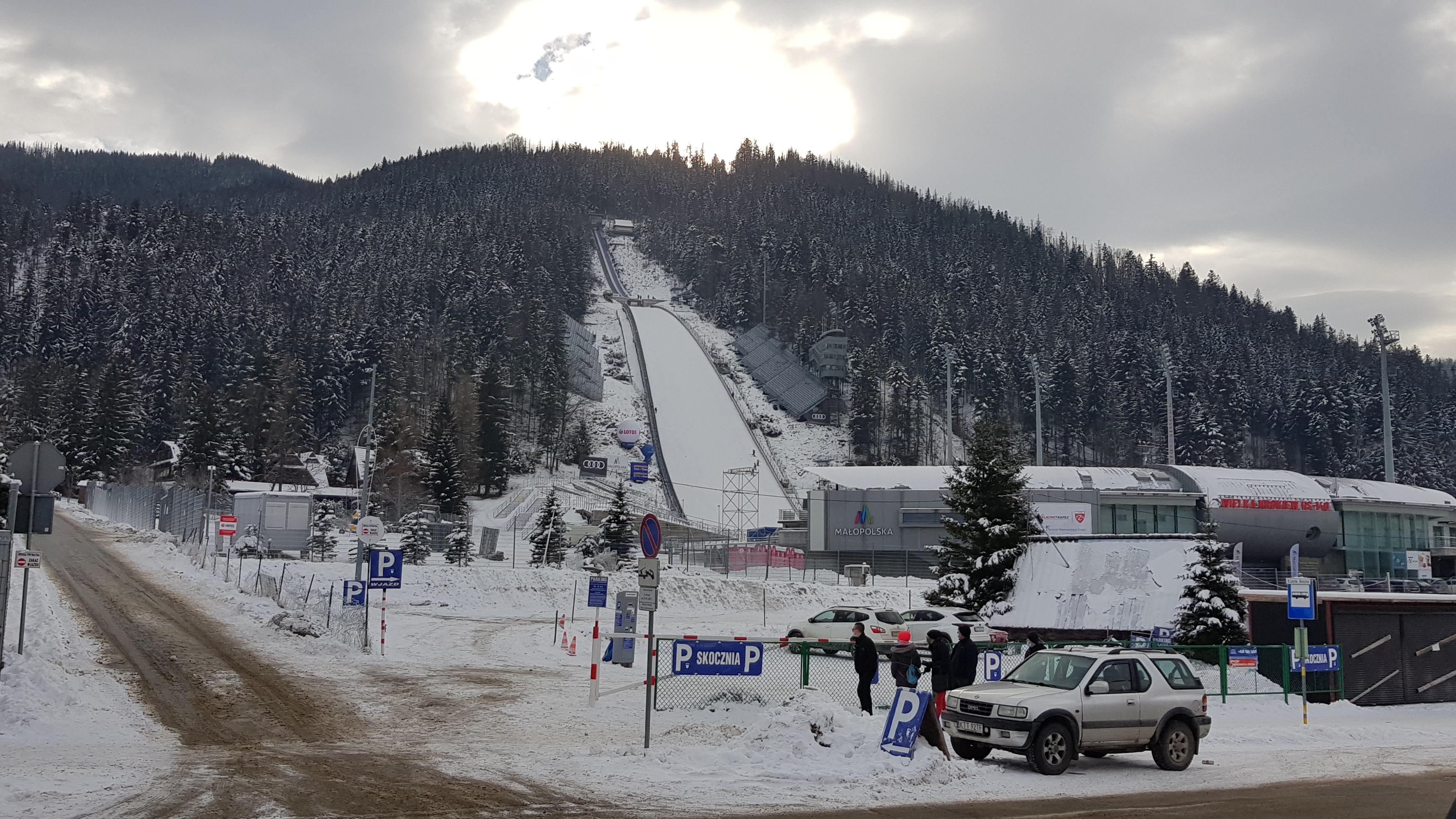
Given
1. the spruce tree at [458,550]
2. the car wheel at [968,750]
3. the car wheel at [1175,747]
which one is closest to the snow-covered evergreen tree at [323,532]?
the spruce tree at [458,550]

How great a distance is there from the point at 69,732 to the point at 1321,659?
2347cm

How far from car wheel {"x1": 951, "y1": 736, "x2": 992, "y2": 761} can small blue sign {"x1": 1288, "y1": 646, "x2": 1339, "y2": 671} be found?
11.7 m

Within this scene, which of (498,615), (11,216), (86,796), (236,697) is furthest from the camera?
(11,216)

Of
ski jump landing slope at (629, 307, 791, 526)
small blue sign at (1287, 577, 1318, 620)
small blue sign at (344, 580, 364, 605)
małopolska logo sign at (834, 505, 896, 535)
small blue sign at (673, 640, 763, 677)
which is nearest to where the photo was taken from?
small blue sign at (673, 640, 763, 677)

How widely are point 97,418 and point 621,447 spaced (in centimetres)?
4527

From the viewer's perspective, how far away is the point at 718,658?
18500mm

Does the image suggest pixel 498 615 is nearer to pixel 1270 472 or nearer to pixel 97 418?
pixel 1270 472

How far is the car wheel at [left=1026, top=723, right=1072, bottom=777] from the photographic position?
44.6 feet

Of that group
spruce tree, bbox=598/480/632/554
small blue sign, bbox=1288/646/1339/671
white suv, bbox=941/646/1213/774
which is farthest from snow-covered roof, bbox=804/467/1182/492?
white suv, bbox=941/646/1213/774

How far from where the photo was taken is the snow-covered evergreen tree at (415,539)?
4650 cm

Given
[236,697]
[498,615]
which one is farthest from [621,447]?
[236,697]

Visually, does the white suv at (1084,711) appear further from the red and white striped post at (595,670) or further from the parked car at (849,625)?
the parked car at (849,625)

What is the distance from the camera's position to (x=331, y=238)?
576 ft

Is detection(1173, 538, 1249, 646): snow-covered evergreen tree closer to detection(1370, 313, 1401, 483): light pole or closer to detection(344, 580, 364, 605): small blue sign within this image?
detection(344, 580, 364, 605): small blue sign
